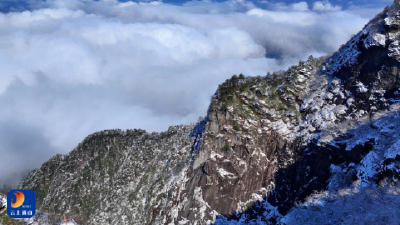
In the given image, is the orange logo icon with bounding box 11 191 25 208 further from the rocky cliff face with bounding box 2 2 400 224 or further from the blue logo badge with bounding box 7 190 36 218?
the rocky cliff face with bounding box 2 2 400 224

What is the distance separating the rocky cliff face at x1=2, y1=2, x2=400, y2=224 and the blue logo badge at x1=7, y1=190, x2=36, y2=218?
14731mm

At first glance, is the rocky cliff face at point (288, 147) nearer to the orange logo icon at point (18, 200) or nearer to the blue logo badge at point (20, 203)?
the blue logo badge at point (20, 203)

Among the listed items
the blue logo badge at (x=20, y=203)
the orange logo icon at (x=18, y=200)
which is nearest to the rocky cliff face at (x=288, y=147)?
the blue logo badge at (x=20, y=203)

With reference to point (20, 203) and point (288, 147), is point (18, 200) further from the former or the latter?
point (288, 147)

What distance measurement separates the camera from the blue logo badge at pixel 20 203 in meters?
30.7

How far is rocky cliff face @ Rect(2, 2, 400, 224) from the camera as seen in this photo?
47906 mm

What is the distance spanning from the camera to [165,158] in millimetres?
83188

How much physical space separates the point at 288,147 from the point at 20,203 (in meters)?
46.8

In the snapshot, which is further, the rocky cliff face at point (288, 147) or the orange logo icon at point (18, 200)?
the rocky cliff face at point (288, 147)

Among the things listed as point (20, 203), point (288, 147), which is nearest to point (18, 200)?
point (20, 203)

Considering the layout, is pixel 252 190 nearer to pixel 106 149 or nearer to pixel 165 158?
pixel 165 158

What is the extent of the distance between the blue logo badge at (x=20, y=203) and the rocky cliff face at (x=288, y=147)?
48.3 ft

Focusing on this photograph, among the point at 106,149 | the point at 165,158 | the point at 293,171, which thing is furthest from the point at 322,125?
the point at 106,149

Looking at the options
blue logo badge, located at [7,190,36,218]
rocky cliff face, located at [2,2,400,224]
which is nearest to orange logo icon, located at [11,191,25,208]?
blue logo badge, located at [7,190,36,218]
